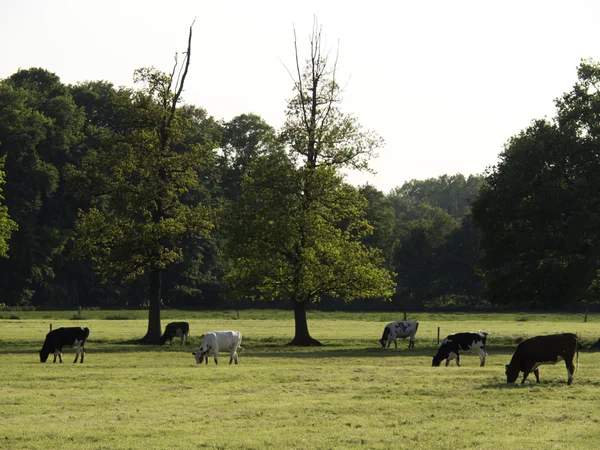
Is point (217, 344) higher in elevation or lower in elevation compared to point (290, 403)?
higher

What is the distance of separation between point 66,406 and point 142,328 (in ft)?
131

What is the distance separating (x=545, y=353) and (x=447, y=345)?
8072mm

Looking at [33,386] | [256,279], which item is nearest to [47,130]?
[256,279]

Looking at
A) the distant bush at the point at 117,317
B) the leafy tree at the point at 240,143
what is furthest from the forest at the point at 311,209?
the leafy tree at the point at 240,143

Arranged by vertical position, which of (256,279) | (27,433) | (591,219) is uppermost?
(591,219)

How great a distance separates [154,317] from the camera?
1852 inches

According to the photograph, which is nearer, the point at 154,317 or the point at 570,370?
the point at 570,370

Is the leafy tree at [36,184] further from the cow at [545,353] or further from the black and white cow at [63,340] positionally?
the cow at [545,353]

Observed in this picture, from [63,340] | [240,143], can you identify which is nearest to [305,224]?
[63,340]

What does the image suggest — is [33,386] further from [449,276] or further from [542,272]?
[449,276]

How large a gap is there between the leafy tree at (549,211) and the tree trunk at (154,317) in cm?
1623

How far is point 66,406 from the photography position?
2042cm

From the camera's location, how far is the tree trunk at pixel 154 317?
46.1 metres

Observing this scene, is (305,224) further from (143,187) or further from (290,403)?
(290,403)
